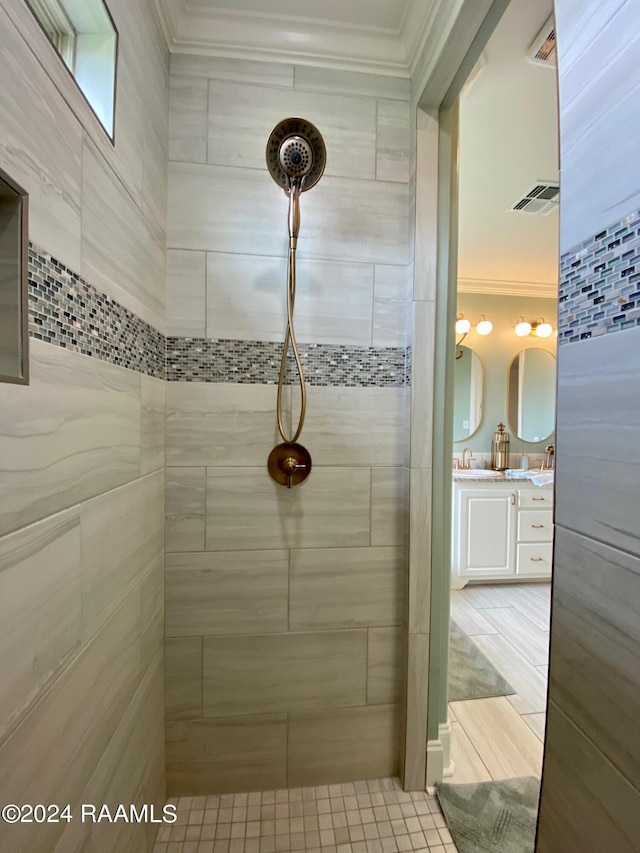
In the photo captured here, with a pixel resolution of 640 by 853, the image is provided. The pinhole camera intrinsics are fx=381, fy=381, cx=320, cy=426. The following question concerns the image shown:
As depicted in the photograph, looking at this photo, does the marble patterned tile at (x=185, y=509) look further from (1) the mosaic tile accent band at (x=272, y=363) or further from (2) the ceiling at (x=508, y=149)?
(2) the ceiling at (x=508, y=149)

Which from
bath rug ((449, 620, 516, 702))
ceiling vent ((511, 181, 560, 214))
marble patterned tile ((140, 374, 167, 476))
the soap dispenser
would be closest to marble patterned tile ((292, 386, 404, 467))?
marble patterned tile ((140, 374, 167, 476))

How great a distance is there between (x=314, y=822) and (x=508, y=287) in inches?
156

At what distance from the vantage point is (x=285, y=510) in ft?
4.37

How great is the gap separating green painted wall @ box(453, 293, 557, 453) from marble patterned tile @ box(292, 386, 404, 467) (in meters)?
2.52

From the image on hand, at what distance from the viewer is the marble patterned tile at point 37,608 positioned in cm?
54

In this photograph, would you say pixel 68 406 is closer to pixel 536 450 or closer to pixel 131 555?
pixel 131 555

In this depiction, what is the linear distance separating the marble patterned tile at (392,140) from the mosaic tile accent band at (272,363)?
0.62 m

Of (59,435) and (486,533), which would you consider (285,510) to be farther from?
(486,533)

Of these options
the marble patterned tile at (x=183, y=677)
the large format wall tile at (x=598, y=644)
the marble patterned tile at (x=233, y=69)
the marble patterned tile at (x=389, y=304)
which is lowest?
the marble patterned tile at (x=183, y=677)

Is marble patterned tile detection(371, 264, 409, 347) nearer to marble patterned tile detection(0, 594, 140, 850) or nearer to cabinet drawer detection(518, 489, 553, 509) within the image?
marble patterned tile detection(0, 594, 140, 850)

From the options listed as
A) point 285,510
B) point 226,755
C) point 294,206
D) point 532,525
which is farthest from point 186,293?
point 532,525

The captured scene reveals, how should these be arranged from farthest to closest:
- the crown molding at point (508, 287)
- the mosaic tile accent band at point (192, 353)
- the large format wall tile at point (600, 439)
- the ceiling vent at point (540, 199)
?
the crown molding at point (508, 287) → the ceiling vent at point (540, 199) → the mosaic tile accent band at point (192, 353) → the large format wall tile at point (600, 439)

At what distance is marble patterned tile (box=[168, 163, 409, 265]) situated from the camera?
126 centimetres

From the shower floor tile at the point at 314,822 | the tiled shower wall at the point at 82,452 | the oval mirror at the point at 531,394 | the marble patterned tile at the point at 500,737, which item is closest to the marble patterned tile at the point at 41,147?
the tiled shower wall at the point at 82,452
